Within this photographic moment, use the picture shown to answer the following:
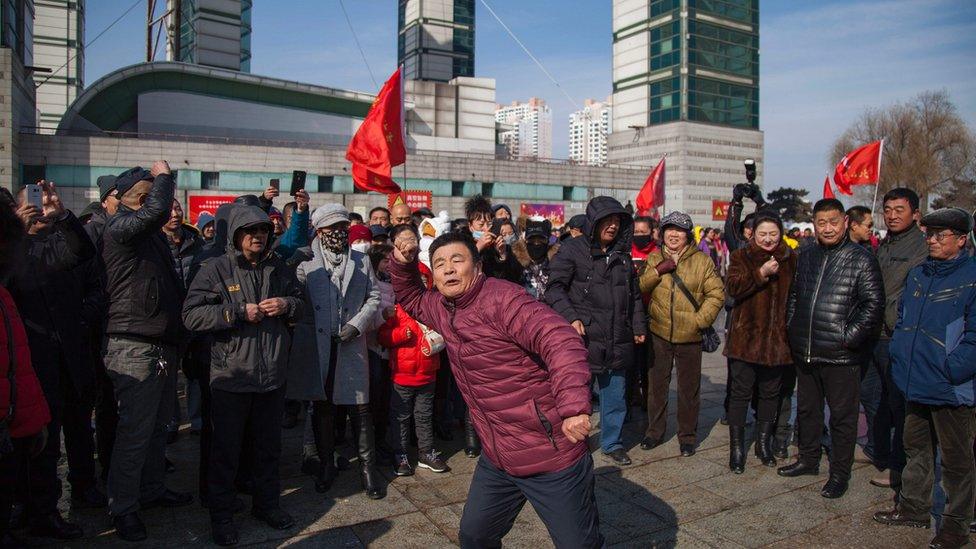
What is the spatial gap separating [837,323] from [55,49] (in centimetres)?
5914

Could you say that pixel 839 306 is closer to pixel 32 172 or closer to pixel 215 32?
pixel 32 172

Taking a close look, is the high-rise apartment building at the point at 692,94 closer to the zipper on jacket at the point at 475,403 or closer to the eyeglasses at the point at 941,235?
the eyeglasses at the point at 941,235

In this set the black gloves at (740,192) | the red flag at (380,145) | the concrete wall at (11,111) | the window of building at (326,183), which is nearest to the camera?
the black gloves at (740,192)

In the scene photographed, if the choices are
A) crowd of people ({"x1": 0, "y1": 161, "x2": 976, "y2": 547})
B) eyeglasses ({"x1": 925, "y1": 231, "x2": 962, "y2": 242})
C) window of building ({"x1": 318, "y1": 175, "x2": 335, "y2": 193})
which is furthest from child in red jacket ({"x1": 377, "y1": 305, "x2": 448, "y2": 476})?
window of building ({"x1": 318, "y1": 175, "x2": 335, "y2": 193})

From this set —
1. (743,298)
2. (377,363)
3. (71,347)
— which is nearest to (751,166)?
(743,298)

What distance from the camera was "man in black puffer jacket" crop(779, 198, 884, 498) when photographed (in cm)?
497

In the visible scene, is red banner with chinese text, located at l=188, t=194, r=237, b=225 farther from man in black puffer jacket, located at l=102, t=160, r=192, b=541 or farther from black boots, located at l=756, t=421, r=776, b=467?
black boots, located at l=756, t=421, r=776, b=467

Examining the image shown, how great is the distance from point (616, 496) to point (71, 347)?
3.83 meters

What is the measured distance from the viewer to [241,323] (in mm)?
4176

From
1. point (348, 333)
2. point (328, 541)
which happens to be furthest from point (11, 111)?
point (328, 541)

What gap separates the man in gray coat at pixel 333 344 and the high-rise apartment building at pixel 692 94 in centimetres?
5141

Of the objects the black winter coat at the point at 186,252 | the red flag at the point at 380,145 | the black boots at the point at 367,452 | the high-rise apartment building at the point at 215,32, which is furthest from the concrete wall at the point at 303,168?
the black boots at the point at 367,452

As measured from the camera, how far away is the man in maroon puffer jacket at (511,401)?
3.02m

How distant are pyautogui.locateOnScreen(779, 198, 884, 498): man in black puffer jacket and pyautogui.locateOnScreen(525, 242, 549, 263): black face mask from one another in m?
2.55
